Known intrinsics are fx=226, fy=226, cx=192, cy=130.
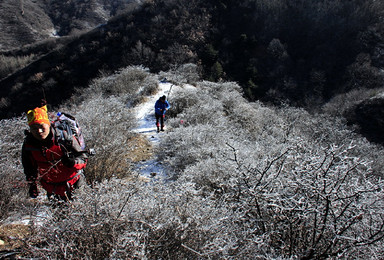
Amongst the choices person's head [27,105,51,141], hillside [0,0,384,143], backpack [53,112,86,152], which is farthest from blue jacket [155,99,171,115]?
hillside [0,0,384,143]

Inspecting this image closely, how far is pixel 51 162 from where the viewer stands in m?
2.19

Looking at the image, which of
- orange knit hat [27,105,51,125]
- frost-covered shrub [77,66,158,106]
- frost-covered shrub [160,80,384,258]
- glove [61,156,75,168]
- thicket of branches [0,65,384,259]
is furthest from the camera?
frost-covered shrub [77,66,158,106]

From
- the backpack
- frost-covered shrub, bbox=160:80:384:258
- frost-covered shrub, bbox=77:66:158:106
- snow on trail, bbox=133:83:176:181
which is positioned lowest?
snow on trail, bbox=133:83:176:181

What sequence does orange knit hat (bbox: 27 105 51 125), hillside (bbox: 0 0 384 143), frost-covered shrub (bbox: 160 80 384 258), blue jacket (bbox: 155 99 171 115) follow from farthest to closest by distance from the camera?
1. hillside (bbox: 0 0 384 143)
2. blue jacket (bbox: 155 99 171 115)
3. orange knit hat (bbox: 27 105 51 125)
4. frost-covered shrub (bbox: 160 80 384 258)

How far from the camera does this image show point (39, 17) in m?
55.3

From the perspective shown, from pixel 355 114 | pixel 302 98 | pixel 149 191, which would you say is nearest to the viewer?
pixel 149 191

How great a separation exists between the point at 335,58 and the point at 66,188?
3510 centimetres

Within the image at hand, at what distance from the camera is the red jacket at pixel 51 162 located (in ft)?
7.09

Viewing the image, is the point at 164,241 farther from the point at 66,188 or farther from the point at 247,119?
the point at 247,119

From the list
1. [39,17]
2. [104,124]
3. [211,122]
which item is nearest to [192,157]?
[104,124]

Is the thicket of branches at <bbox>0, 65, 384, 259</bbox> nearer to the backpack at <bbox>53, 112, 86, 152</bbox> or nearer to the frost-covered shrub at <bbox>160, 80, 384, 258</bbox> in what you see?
the frost-covered shrub at <bbox>160, 80, 384, 258</bbox>

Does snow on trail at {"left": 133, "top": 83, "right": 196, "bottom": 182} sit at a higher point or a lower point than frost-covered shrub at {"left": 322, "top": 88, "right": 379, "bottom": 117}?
higher

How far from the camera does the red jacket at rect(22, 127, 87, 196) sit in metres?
2.16

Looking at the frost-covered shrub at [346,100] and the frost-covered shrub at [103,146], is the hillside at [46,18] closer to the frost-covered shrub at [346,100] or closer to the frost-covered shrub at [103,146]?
the frost-covered shrub at [346,100]
